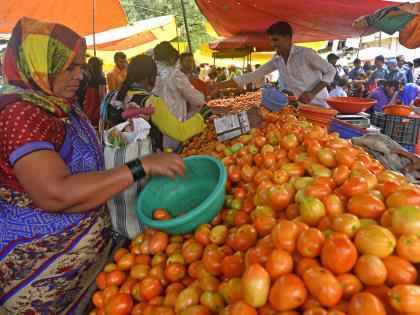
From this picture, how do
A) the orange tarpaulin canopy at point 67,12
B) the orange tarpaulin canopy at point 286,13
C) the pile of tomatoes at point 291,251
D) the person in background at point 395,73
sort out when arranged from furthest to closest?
the person in background at point 395,73
the orange tarpaulin canopy at point 67,12
the orange tarpaulin canopy at point 286,13
the pile of tomatoes at point 291,251

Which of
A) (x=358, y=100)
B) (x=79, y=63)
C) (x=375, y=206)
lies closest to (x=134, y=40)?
(x=358, y=100)

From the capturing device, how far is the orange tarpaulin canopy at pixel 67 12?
614 centimetres

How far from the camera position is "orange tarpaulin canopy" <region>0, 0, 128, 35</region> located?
20.1ft

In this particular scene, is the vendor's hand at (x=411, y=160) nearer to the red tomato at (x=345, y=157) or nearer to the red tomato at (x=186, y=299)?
the red tomato at (x=345, y=157)

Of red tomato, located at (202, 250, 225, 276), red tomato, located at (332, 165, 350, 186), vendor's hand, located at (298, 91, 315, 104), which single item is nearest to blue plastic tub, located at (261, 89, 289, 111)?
vendor's hand, located at (298, 91, 315, 104)

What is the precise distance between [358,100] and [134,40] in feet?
39.3

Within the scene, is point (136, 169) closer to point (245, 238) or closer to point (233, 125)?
point (245, 238)

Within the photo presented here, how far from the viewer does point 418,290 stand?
85 centimetres

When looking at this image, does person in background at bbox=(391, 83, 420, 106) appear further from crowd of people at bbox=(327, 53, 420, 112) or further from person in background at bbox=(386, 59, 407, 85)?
person in background at bbox=(386, 59, 407, 85)

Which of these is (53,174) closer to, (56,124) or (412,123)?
(56,124)

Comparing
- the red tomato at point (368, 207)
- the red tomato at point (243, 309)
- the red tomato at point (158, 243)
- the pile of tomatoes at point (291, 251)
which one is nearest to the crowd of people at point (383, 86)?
the pile of tomatoes at point (291, 251)

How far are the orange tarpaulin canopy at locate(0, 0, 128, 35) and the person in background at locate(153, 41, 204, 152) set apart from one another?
3.96 metres

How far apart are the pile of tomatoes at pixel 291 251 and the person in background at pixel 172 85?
209 cm

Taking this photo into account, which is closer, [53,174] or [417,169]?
[53,174]
